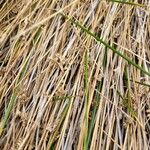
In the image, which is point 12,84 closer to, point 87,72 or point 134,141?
point 87,72

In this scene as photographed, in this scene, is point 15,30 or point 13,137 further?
point 15,30

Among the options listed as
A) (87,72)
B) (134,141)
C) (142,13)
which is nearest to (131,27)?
(142,13)

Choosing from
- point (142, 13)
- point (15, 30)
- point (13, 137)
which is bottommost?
point (13, 137)

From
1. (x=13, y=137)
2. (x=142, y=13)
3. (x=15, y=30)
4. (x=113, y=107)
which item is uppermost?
(x=142, y=13)

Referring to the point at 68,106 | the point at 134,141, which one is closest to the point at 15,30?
A: the point at 68,106

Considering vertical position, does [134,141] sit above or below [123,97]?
below

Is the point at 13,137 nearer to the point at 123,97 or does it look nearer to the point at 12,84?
the point at 12,84
